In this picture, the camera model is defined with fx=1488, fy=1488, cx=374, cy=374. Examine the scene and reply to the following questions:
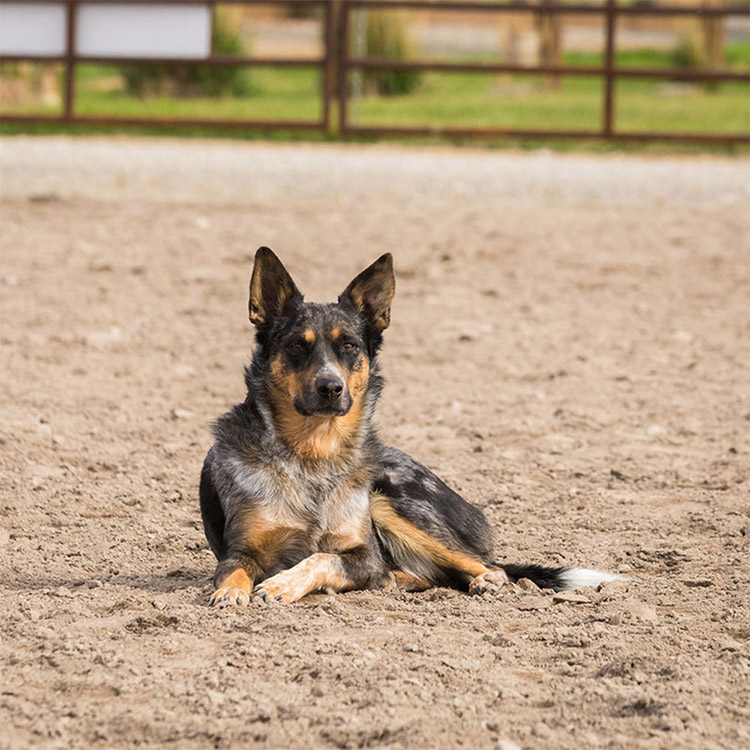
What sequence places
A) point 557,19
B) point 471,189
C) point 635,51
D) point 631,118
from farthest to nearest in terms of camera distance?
1. point 635,51
2. point 557,19
3. point 631,118
4. point 471,189

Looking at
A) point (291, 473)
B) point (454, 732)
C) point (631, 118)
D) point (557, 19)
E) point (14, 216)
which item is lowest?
point (454, 732)

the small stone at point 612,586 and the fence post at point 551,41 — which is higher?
the fence post at point 551,41

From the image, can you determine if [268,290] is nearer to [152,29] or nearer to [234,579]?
[234,579]

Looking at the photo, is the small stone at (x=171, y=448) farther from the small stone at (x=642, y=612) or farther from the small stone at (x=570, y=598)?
the small stone at (x=642, y=612)

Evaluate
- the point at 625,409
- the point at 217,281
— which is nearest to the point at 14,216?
the point at 217,281

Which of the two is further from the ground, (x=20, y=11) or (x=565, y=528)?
(x=20, y=11)

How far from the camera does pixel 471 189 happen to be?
14320 mm

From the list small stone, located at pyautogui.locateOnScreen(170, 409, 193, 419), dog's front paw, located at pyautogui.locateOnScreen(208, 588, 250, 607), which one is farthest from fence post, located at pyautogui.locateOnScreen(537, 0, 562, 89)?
dog's front paw, located at pyautogui.locateOnScreen(208, 588, 250, 607)

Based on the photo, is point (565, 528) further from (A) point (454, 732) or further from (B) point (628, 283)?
(B) point (628, 283)

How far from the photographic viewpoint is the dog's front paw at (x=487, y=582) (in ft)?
18.0

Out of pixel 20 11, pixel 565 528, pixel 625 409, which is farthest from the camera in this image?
pixel 20 11

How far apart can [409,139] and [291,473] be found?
533 inches

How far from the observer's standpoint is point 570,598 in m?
5.33

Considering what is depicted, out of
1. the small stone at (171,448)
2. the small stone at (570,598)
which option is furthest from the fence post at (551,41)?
the small stone at (570,598)
